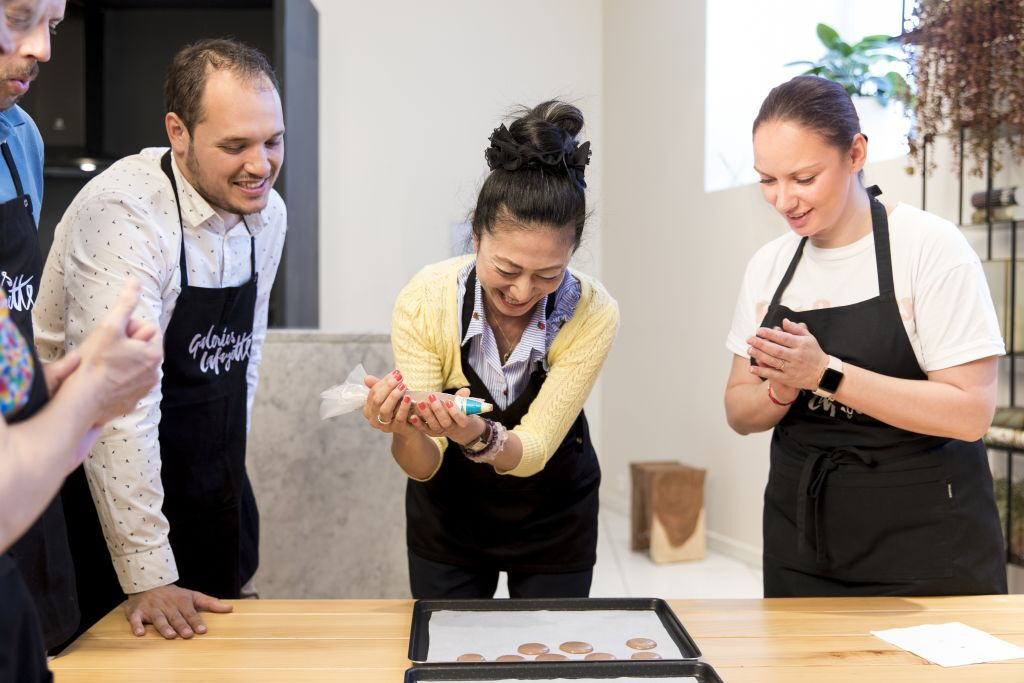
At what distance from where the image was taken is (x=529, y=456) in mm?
1804

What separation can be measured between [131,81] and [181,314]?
121 inches

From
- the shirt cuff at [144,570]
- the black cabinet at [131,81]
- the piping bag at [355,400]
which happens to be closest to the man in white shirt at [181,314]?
the shirt cuff at [144,570]

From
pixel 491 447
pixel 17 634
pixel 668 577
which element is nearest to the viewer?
pixel 17 634

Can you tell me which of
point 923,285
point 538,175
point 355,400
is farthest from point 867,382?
point 355,400

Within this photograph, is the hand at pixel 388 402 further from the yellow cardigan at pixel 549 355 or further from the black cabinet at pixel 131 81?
the black cabinet at pixel 131 81

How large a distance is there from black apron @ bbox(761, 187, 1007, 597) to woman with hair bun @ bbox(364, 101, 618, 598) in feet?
1.49

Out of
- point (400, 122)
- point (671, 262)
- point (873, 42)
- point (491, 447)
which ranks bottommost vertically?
Result: point (491, 447)

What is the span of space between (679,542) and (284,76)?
9.66ft

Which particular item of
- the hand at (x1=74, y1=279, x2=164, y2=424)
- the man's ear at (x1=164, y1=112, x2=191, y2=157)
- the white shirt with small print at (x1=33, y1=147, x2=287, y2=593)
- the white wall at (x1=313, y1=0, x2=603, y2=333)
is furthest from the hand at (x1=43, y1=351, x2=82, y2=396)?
the white wall at (x1=313, y1=0, x2=603, y2=333)

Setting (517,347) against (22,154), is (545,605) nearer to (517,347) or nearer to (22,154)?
(517,347)

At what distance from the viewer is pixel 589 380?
Result: 75.2 inches

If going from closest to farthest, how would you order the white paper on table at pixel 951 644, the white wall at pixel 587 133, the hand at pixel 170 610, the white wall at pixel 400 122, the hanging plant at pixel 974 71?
the white paper on table at pixel 951 644, the hand at pixel 170 610, the hanging plant at pixel 974 71, the white wall at pixel 587 133, the white wall at pixel 400 122

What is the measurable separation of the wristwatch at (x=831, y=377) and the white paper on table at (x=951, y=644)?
1.45ft

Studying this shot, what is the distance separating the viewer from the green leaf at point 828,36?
158 inches
